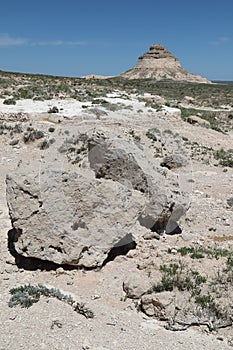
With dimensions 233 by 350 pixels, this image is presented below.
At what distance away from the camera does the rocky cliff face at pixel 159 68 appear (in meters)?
82.8

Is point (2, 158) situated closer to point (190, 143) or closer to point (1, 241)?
point (1, 241)

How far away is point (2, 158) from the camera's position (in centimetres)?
1293

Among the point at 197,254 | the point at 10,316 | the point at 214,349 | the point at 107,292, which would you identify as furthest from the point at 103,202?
the point at 214,349

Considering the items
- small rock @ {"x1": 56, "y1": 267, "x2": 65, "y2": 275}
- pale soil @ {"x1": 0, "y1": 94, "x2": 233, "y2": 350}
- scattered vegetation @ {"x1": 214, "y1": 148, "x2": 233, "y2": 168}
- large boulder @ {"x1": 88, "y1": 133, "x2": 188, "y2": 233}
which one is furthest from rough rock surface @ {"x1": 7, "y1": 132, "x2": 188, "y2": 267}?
scattered vegetation @ {"x1": 214, "y1": 148, "x2": 233, "y2": 168}

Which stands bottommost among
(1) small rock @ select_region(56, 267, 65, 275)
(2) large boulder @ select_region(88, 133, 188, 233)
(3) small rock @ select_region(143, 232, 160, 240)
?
(1) small rock @ select_region(56, 267, 65, 275)

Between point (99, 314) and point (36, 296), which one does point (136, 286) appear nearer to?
point (99, 314)

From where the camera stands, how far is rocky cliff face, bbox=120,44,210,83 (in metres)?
82.8

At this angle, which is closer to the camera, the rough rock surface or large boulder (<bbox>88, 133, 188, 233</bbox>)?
the rough rock surface

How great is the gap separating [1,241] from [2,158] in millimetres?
6285

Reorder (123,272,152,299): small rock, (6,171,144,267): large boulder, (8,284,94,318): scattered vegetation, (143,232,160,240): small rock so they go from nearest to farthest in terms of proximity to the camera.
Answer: (8,284,94,318): scattered vegetation < (123,272,152,299): small rock < (6,171,144,267): large boulder < (143,232,160,240): small rock

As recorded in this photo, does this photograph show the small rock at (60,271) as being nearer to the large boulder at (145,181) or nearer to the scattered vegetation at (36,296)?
the scattered vegetation at (36,296)

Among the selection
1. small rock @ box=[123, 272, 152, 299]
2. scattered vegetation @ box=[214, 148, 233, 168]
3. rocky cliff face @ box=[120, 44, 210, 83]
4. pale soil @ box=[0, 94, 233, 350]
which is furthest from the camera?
rocky cliff face @ box=[120, 44, 210, 83]

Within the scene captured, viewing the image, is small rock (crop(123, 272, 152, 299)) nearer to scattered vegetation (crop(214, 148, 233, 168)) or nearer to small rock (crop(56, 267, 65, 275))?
small rock (crop(56, 267, 65, 275))

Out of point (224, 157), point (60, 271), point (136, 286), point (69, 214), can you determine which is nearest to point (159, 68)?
point (224, 157)
